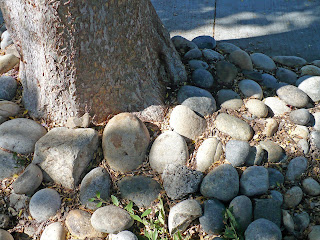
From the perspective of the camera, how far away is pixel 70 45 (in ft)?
8.29

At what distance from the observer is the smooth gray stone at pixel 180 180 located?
2.53 metres

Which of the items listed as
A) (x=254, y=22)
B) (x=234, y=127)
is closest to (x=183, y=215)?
(x=234, y=127)

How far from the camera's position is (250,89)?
3.24 meters

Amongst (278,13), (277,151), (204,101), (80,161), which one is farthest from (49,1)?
(278,13)

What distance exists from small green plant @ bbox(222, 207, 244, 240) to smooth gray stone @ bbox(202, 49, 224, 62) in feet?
5.71

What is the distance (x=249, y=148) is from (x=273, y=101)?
2.24 ft

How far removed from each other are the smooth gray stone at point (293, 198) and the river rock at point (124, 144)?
112cm

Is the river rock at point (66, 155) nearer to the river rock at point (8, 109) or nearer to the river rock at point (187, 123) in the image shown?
Answer: the river rock at point (8, 109)

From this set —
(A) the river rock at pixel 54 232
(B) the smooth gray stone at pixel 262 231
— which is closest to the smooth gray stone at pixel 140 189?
(A) the river rock at pixel 54 232

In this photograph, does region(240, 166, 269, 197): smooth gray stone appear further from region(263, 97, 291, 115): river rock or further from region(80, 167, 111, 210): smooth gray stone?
region(80, 167, 111, 210): smooth gray stone

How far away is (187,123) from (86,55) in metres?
0.99

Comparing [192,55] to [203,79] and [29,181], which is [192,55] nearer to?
[203,79]

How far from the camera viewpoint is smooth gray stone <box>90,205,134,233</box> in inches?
93.8

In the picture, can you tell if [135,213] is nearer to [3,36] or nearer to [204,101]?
[204,101]
